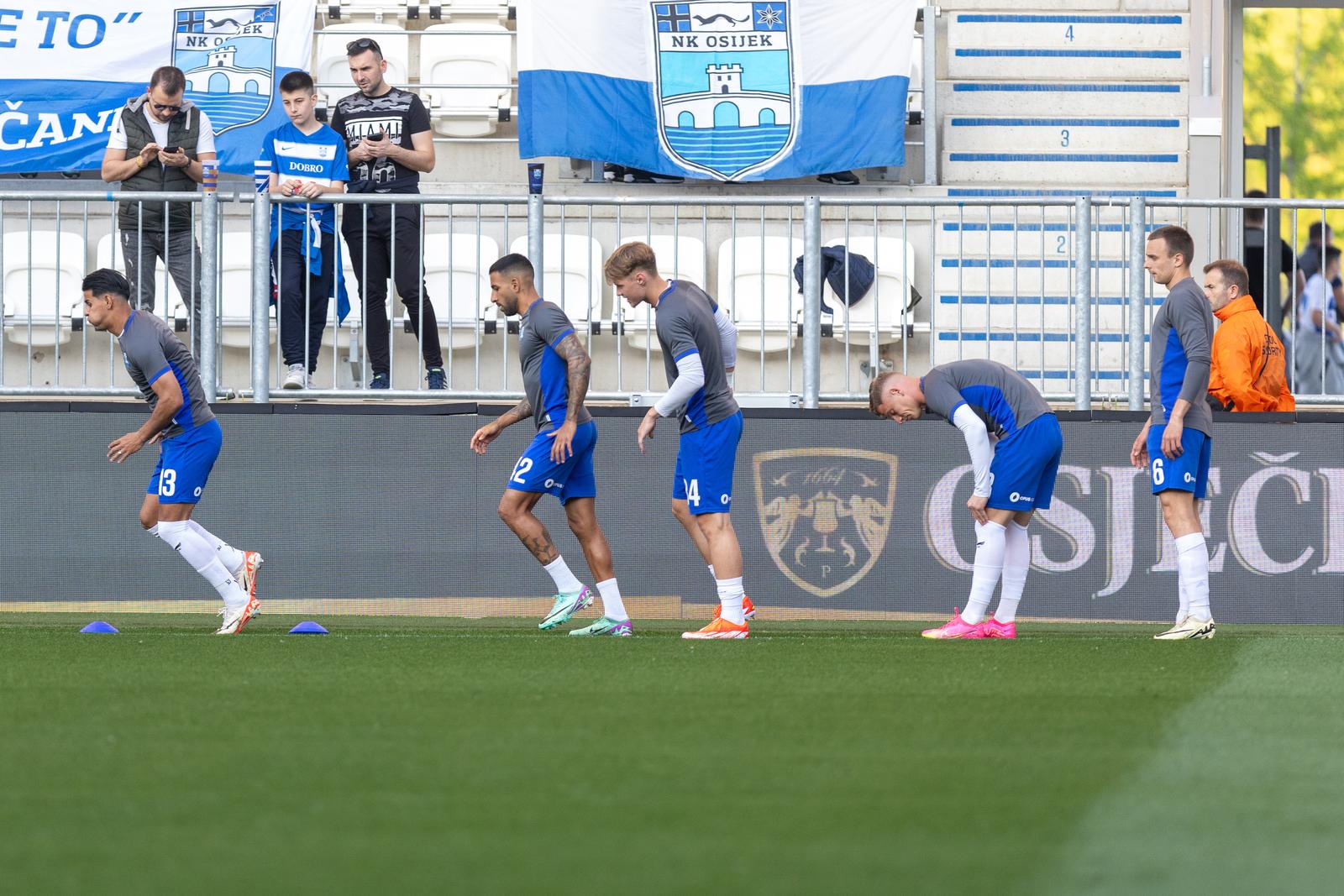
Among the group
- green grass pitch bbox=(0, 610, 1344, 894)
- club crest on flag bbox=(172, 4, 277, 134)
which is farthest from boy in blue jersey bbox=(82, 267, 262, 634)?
club crest on flag bbox=(172, 4, 277, 134)

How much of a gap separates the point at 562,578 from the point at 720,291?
2783mm

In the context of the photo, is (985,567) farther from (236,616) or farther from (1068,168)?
(1068,168)

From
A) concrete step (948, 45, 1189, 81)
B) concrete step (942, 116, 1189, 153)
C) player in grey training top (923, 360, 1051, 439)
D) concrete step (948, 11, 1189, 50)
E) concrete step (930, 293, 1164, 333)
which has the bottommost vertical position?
player in grey training top (923, 360, 1051, 439)

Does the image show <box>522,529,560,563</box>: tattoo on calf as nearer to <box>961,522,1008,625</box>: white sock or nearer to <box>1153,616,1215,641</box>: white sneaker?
<box>961,522,1008,625</box>: white sock

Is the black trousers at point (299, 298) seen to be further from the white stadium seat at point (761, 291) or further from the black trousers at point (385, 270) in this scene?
the white stadium seat at point (761, 291)

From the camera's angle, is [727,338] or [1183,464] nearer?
[1183,464]

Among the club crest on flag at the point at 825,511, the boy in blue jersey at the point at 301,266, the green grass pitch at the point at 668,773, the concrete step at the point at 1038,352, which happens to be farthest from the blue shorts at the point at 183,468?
the concrete step at the point at 1038,352

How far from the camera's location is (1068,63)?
1616 cm

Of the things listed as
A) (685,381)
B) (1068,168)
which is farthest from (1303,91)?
(685,381)

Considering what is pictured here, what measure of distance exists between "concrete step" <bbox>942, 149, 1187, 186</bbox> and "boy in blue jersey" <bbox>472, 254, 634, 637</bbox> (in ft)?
22.7

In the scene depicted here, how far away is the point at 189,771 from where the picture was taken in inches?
194

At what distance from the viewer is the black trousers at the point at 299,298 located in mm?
11766

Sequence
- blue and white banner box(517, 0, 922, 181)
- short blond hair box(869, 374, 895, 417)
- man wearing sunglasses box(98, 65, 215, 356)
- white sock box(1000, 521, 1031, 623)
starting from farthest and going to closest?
blue and white banner box(517, 0, 922, 181) < man wearing sunglasses box(98, 65, 215, 356) < white sock box(1000, 521, 1031, 623) < short blond hair box(869, 374, 895, 417)

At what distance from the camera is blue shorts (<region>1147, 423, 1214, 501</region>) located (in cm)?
951
